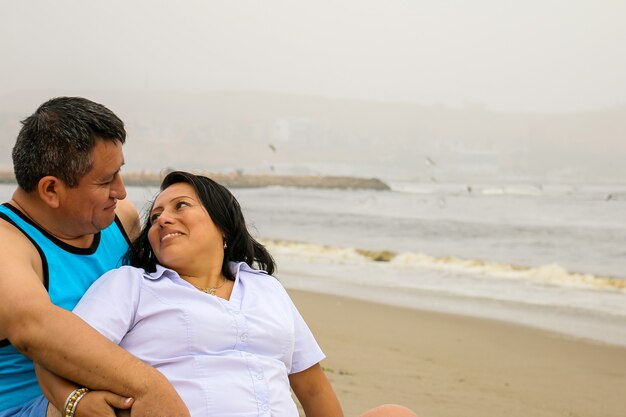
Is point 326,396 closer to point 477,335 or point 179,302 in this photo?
point 179,302

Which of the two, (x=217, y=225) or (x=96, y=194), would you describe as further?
(x=217, y=225)

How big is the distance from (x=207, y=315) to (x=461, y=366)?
413cm

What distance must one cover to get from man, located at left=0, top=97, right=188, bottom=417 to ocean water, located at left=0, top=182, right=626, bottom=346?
1.93ft

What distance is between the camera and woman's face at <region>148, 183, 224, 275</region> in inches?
86.9

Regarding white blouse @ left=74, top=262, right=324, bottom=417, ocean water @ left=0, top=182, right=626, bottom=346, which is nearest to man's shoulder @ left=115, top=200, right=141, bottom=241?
ocean water @ left=0, top=182, right=626, bottom=346

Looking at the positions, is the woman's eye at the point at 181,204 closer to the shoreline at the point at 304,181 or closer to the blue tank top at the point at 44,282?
the blue tank top at the point at 44,282

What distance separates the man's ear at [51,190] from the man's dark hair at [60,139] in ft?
0.04

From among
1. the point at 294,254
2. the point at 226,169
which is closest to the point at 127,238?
the point at 294,254

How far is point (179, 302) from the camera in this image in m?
2.06

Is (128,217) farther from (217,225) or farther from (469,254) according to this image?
(469,254)

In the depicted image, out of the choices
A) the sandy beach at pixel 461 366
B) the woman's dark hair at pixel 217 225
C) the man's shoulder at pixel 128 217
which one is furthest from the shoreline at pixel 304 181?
the woman's dark hair at pixel 217 225

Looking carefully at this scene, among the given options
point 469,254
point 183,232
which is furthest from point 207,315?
point 469,254

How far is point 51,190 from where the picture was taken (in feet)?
7.09

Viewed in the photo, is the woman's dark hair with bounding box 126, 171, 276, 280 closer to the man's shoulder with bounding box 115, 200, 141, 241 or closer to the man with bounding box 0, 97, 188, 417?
the man with bounding box 0, 97, 188, 417
